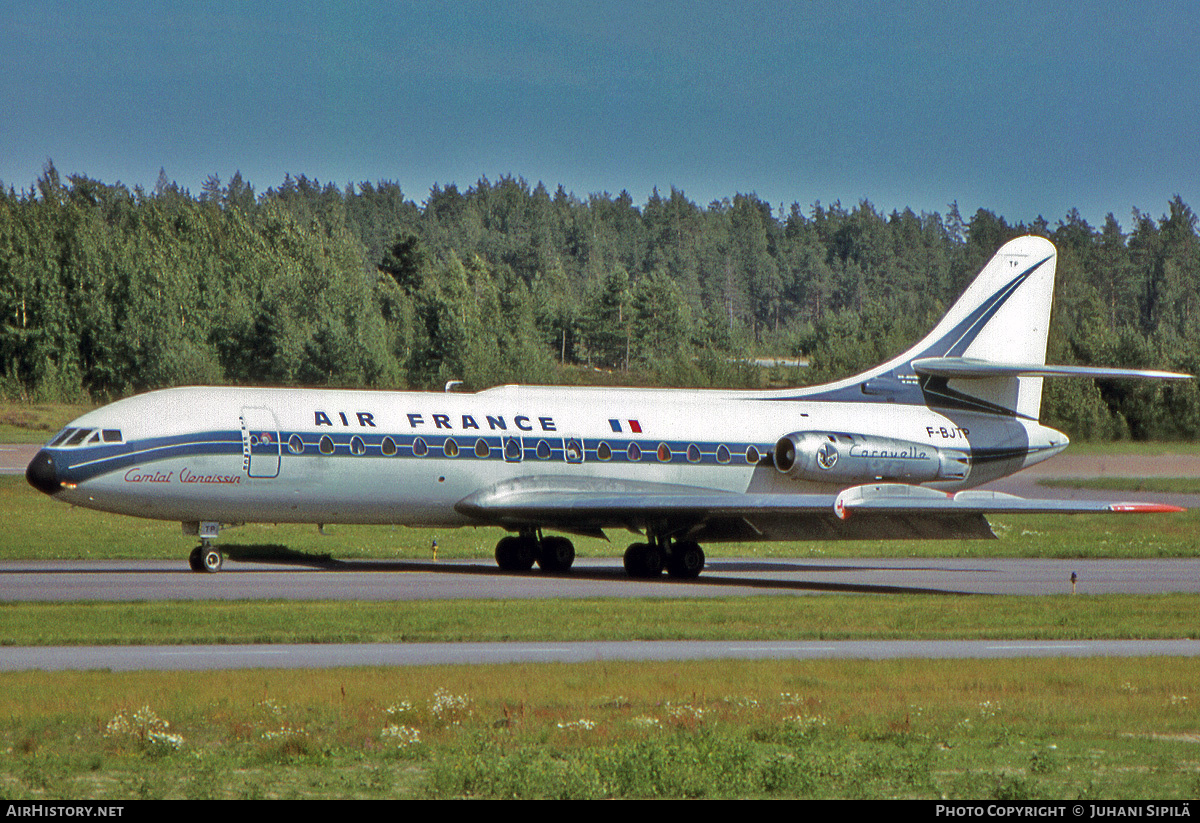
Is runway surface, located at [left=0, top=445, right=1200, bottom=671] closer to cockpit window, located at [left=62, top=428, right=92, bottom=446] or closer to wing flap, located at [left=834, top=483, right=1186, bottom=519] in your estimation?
wing flap, located at [left=834, top=483, right=1186, bottom=519]

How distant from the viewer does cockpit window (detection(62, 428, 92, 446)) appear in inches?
1067

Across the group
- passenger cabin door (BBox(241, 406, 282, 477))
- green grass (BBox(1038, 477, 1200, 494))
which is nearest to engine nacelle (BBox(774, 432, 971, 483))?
passenger cabin door (BBox(241, 406, 282, 477))

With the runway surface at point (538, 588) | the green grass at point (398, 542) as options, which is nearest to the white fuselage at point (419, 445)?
the runway surface at point (538, 588)

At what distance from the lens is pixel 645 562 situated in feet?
99.2

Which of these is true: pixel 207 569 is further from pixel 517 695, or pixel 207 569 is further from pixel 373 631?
pixel 517 695

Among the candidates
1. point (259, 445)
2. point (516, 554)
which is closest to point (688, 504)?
point (516, 554)

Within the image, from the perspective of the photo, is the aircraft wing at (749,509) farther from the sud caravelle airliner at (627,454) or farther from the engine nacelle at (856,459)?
the engine nacelle at (856,459)

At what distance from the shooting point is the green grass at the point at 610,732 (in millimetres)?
10055

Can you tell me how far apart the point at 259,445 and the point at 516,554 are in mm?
6362

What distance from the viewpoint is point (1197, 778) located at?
410 inches

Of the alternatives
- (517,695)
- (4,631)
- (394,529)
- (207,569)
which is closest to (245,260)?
(394,529)

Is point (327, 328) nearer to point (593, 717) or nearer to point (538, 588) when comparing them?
point (538, 588)

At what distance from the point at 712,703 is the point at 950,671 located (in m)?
3.82

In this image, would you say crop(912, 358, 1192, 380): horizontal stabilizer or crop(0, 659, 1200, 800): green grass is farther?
crop(912, 358, 1192, 380): horizontal stabilizer
